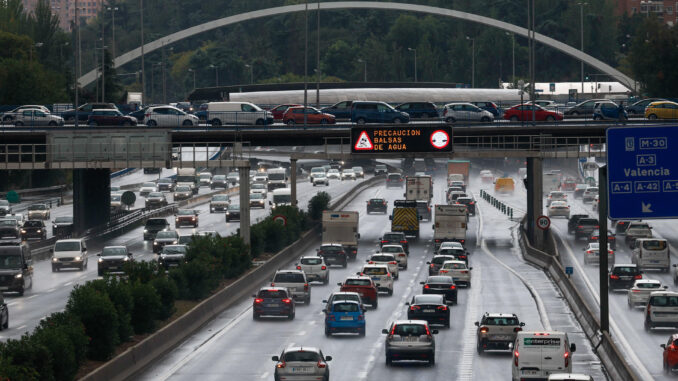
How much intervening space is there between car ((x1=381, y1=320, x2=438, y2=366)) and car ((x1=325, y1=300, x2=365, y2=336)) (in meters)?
6.74

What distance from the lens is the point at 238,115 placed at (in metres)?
84.2

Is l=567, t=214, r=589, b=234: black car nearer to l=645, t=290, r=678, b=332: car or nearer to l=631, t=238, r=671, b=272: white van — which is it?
l=631, t=238, r=671, b=272: white van

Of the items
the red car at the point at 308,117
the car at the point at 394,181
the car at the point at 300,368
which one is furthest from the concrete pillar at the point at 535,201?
the car at the point at 394,181

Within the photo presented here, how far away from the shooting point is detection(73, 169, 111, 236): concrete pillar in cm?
8594

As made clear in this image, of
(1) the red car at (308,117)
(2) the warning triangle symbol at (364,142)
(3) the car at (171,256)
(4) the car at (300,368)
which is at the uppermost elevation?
(1) the red car at (308,117)

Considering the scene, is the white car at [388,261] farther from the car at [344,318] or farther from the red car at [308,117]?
the red car at [308,117]

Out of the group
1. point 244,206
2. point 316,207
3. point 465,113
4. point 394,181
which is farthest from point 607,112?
point 394,181

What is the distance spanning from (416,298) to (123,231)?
50730 millimetres

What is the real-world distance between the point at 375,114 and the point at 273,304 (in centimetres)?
3662

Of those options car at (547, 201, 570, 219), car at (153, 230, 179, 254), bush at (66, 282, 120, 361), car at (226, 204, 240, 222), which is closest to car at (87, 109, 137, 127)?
car at (153, 230, 179, 254)

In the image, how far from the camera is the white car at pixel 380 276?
57.7 meters

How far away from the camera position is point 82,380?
30.0 meters

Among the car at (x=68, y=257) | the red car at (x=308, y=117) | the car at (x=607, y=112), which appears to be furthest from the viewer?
the car at (x=607, y=112)

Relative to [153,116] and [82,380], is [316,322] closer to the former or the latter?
[82,380]
